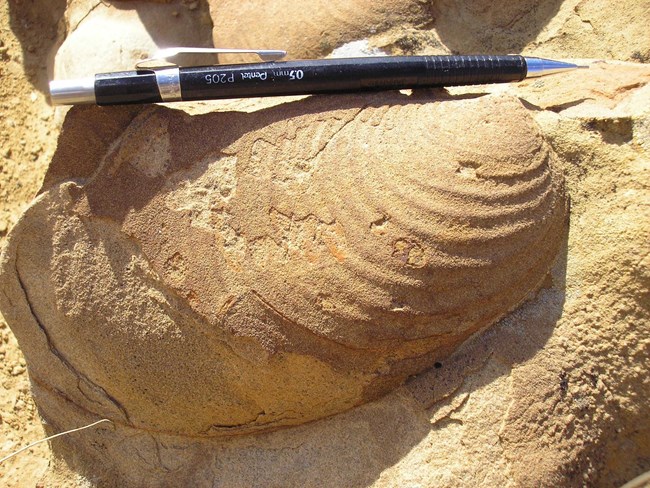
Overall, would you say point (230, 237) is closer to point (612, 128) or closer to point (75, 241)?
point (75, 241)

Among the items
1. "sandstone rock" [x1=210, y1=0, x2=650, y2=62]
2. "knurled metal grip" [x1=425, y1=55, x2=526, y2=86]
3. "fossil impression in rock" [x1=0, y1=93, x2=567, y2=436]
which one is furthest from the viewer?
"sandstone rock" [x1=210, y1=0, x2=650, y2=62]

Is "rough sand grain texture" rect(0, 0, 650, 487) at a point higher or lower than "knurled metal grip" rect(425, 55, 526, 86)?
lower

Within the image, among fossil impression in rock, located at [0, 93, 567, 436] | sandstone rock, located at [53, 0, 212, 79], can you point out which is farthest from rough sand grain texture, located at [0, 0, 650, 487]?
sandstone rock, located at [53, 0, 212, 79]

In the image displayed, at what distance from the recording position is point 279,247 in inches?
47.6

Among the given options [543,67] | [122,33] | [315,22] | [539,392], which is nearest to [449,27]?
[315,22]

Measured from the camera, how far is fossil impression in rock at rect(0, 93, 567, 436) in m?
1.20

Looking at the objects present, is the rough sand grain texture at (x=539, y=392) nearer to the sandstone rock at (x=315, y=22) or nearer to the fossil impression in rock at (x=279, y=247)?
the fossil impression in rock at (x=279, y=247)

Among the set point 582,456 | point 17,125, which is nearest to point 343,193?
point 582,456

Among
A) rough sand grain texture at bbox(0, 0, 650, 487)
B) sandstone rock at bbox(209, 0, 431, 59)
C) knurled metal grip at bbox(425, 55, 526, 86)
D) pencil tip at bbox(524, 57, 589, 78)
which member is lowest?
rough sand grain texture at bbox(0, 0, 650, 487)

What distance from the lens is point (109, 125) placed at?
131cm

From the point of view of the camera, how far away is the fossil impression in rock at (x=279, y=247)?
3.94ft

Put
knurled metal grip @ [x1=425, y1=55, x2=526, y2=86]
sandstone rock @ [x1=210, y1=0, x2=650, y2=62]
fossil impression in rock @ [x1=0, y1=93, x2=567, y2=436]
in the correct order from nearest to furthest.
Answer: fossil impression in rock @ [x1=0, y1=93, x2=567, y2=436] < knurled metal grip @ [x1=425, y1=55, x2=526, y2=86] < sandstone rock @ [x1=210, y1=0, x2=650, y2=62]

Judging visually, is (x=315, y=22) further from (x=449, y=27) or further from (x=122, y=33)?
(x=122, y=33)

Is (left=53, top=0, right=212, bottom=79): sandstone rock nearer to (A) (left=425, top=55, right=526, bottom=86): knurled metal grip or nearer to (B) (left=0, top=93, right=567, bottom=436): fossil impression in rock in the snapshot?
(B) (left=0, top=93, right=567, bottom=436): fossil impression in rock
